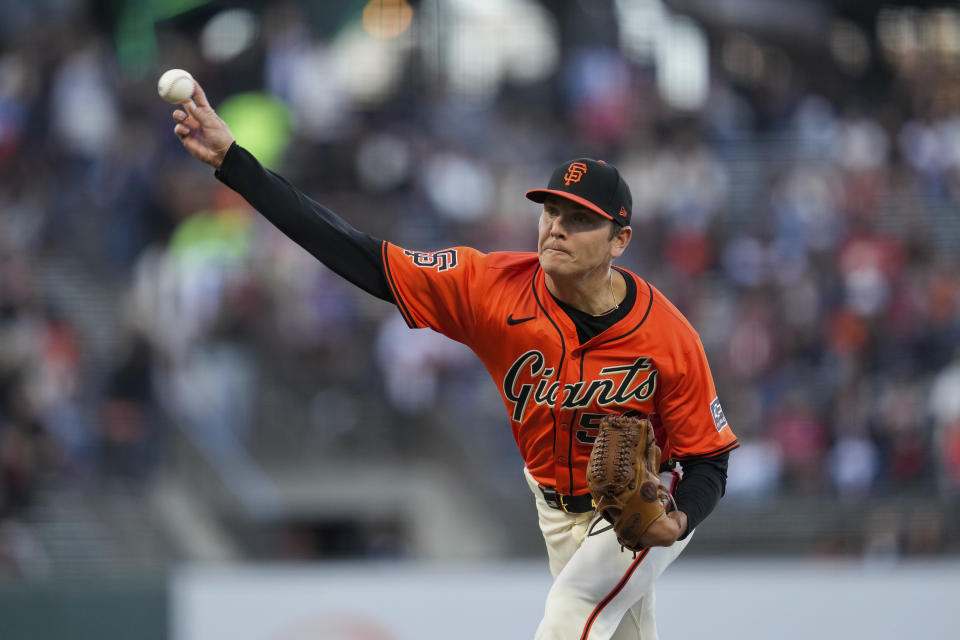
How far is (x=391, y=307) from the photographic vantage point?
13.9 meters

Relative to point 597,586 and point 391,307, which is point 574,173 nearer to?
point 597,586

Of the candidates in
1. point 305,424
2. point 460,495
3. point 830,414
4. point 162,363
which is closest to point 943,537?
point 830,414

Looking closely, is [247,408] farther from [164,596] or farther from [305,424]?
[164,596]

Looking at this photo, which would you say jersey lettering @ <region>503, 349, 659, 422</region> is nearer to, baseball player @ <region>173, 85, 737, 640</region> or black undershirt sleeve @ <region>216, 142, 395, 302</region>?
baseball player @ <region>173, 85, 737, 640</region>

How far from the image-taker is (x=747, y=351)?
13.1 meters

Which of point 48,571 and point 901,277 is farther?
point 901,277

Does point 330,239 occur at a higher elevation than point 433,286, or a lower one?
higher

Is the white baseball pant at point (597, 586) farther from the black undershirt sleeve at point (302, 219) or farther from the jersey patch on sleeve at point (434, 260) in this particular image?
the black undershirt sleeve at point (302, 219)

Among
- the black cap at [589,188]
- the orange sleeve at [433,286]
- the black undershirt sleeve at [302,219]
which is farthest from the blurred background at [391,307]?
the black cap at [589,188]

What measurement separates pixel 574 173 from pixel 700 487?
1257 mm

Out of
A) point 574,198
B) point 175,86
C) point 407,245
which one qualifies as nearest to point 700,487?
point 574,198

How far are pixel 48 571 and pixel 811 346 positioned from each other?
7124mm

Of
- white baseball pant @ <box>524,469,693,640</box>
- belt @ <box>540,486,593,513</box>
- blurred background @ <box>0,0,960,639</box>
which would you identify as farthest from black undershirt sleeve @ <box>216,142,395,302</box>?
blurred background @ <box>0,0,960,639</box>

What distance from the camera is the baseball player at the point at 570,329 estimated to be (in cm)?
516
